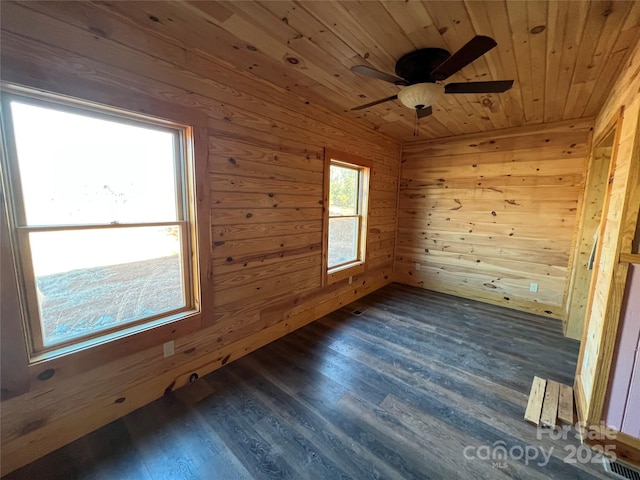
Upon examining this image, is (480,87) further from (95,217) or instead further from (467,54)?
(95,217)

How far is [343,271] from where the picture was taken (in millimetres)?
3447

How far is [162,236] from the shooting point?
1.83m

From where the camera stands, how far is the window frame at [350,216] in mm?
3033

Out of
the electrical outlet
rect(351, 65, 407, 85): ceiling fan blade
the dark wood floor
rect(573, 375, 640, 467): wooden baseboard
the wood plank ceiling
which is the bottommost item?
the dark wood floor

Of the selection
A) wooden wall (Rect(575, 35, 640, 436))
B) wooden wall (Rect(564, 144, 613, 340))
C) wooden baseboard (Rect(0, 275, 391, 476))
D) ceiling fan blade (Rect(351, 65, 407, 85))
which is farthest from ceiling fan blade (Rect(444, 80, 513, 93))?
wooden baseboard (Rect(0, 275, 391, 476))

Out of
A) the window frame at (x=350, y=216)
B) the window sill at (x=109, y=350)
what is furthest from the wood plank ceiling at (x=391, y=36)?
the window sill at (x=109, y=350)

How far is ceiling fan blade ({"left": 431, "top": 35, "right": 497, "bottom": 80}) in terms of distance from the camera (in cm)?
128

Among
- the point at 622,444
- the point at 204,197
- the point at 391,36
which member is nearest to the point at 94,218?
the point at 204,197

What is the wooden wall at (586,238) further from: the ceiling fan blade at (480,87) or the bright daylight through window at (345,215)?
the bright daylight through window at (345,215)

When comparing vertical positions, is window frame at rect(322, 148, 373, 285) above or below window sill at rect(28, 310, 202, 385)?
above

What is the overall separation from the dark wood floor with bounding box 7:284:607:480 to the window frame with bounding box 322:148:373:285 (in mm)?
865

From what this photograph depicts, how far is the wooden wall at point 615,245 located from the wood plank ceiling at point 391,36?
1.23 feet

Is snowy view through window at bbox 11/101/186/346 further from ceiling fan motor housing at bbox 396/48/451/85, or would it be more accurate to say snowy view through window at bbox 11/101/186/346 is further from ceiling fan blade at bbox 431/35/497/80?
ceiling fan blade at bbox 431/35/497/80

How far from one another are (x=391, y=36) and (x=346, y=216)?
219cm
